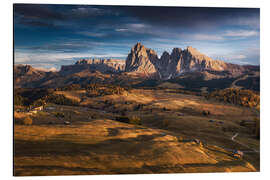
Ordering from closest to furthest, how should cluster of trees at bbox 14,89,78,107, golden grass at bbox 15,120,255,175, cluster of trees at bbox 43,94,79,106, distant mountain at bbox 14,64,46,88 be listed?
golden grass at bbox 15,120,255,175, distant mountain at bbox 14,64,46,88, cluster of trees at bbox 14,89,78,107, cluster of trees at bbox 43,94,79,106

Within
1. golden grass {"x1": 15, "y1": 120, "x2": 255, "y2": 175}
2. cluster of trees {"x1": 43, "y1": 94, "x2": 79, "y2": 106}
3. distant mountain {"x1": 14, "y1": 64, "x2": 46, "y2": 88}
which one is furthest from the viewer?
cluster of trees {"x1": 43, "y1": 94, "x2": 79, "y2": 106}

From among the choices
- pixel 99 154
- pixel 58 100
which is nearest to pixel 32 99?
pixel 58 100

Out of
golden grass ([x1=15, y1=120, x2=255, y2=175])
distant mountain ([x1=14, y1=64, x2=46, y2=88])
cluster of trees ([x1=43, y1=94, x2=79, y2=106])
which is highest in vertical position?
distant mountain ([x1=14, y1=64, x2=46, y2=88])

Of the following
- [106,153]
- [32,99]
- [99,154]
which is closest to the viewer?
[99,154]

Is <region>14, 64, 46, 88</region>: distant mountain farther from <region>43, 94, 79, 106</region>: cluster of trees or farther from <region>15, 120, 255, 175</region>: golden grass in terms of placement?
<region>43, 94, 79, 106</region>: cluster of trees

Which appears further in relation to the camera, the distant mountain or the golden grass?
the distant mountain

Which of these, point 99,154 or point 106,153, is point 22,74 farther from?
point 106,153

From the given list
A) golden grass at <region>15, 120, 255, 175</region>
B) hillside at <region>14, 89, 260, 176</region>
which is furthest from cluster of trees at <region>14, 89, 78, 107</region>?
golden grass at <region>15, 120, 255, 175</region>

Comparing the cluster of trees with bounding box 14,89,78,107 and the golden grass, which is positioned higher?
the cluster of trees with bounding box 14,89,78,107

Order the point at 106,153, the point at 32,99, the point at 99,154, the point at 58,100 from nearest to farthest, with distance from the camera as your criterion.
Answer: the point at 99,154
the point at 106,153
the point at 32,99
the point at 58,100

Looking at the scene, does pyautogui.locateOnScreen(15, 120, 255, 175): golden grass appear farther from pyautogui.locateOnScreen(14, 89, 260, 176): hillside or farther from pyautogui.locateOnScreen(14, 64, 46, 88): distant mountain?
pyautogui.locateOnScreen(14, 64, 46, 88): distant mountain
